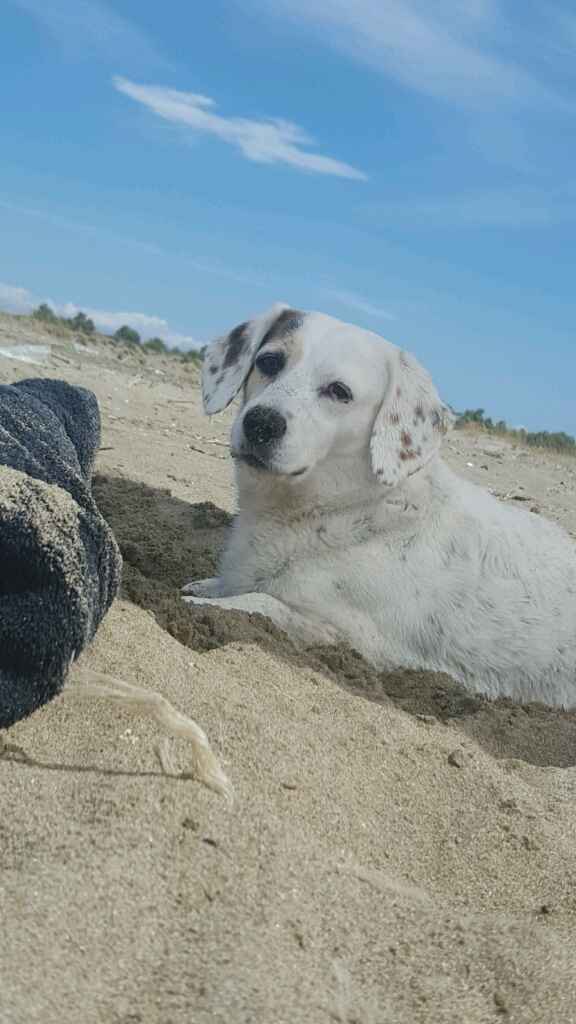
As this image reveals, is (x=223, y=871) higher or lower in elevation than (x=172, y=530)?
higher

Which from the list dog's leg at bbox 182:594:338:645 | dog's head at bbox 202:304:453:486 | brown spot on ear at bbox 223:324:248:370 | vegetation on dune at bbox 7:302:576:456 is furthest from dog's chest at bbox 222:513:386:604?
vegetation on dune at bbox 7:302:576:456

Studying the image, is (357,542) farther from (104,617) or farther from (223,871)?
(223,871)

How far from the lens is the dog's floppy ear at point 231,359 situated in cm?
459

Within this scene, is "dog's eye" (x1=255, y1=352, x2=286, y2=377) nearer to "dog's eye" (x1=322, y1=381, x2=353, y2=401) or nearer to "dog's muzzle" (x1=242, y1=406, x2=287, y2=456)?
"dog's eye" (x1=322, y1=381, x2=353, y2=401)

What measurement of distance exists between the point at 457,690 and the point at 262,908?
2120 millimetres

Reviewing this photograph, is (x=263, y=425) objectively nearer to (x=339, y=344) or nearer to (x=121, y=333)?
(x=339, y=344)

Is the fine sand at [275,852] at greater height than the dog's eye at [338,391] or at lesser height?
lesser

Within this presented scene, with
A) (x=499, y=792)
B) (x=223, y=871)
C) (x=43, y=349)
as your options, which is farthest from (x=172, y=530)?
(x=43, y=349)

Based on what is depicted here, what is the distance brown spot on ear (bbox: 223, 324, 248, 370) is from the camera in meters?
4.69

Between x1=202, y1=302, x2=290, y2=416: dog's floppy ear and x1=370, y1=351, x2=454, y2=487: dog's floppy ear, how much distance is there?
2.05 ft

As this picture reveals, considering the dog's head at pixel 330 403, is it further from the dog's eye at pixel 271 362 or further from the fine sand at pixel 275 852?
the fine sand at pixel 275 852

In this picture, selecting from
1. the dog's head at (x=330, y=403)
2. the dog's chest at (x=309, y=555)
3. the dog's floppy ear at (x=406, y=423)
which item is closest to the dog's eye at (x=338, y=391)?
the dog's head at (x=330, y=403)

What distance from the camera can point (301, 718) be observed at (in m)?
2.91

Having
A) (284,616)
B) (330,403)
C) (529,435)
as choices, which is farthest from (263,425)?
(529,435)
